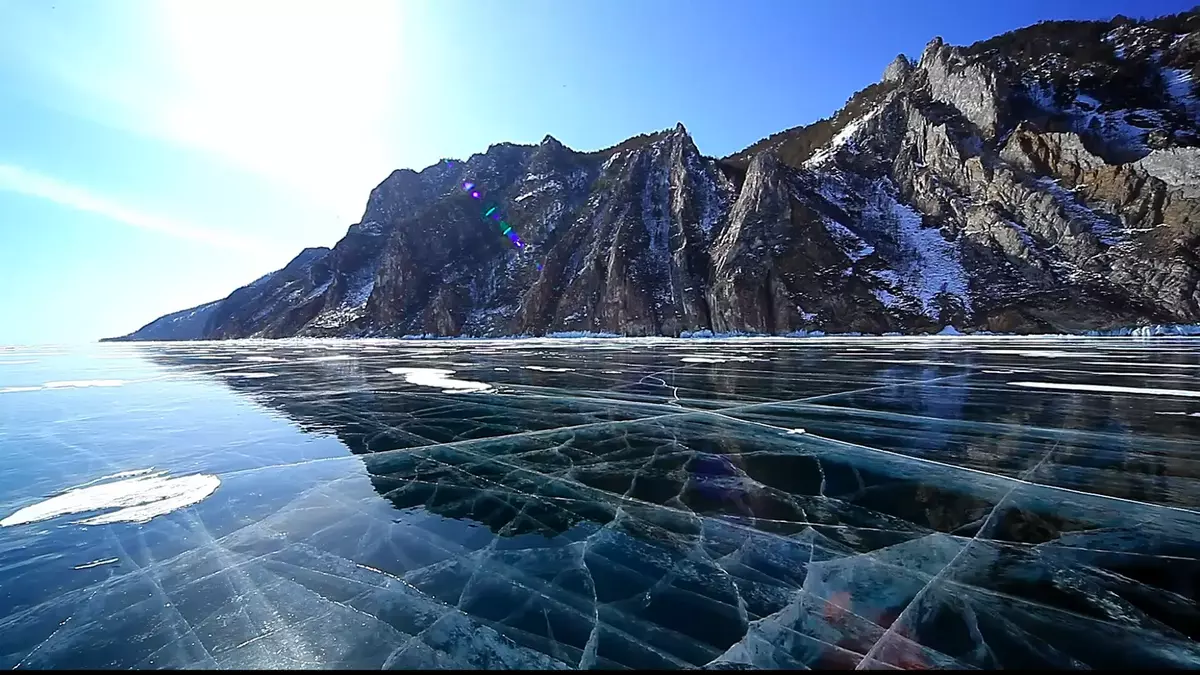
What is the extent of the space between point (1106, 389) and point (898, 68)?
114m

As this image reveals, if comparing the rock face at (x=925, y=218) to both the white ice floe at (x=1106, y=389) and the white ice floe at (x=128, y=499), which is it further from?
the white ice floe at (x=128, y=499)

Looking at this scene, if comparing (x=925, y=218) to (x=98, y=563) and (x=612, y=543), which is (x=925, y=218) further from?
(x=98, y=563)

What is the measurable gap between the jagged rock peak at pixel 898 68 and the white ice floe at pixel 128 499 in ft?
389

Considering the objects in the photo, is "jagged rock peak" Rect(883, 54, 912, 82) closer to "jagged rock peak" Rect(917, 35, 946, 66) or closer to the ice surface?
"jagged rock peak" Rect(917, 35, 946, 66)

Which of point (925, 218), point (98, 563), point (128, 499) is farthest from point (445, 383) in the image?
point (925, 218)

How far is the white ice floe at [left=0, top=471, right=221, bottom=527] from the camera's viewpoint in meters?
4.20

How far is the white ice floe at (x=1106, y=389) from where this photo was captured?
9.33m

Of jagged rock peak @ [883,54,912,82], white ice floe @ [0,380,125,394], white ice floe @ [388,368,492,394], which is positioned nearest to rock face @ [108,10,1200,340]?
jagged rock peak @ [883,54,912,82]

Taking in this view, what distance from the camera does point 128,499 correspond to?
4621 mm

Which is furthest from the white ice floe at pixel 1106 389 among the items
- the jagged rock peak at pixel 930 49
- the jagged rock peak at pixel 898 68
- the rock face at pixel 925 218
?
the jagged rock peak at pixel 898 68

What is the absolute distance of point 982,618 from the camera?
2.57 m

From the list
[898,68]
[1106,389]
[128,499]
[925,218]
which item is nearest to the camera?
[128,499]

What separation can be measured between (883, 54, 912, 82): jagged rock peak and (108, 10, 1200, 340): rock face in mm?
430

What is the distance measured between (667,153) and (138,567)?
97362 millimetres
